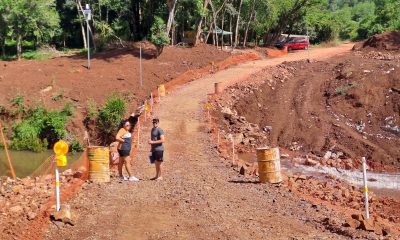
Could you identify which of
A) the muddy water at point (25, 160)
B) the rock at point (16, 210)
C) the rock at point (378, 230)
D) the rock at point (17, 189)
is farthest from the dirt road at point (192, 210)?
the muddy water at point (25, 160)

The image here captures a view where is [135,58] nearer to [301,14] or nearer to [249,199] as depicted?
[301,14]

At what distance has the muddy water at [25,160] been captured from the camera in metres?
25.2

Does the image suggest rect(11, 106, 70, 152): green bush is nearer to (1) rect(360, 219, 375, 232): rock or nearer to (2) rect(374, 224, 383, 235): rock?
(1) rect(360, 219, 375, 232): rock

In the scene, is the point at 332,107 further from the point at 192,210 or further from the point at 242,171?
the point at 192,210

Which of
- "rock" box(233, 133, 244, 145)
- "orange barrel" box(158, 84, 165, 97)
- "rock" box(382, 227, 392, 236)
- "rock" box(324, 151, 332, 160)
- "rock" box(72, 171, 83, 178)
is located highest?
"rock" box(382, 227, 392, 236)

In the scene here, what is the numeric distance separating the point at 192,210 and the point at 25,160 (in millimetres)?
17683

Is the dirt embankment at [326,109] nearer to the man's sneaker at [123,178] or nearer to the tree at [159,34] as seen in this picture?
the tree at [159,34]

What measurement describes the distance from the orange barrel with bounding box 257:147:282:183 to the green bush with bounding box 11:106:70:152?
1696 cm

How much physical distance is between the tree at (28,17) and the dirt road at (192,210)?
3345cm

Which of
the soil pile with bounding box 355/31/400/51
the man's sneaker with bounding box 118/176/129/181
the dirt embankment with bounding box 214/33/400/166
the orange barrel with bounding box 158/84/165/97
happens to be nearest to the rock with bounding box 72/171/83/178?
the man's sneaker with bounding box 118/176/129/181

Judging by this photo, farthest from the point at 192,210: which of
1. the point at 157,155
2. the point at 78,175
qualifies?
the point at 78,175

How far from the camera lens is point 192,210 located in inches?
478

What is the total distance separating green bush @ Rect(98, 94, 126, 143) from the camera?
30041mm

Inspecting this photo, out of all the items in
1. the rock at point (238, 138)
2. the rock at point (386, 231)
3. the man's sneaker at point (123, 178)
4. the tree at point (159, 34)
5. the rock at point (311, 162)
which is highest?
the tree at point (159, 34)
